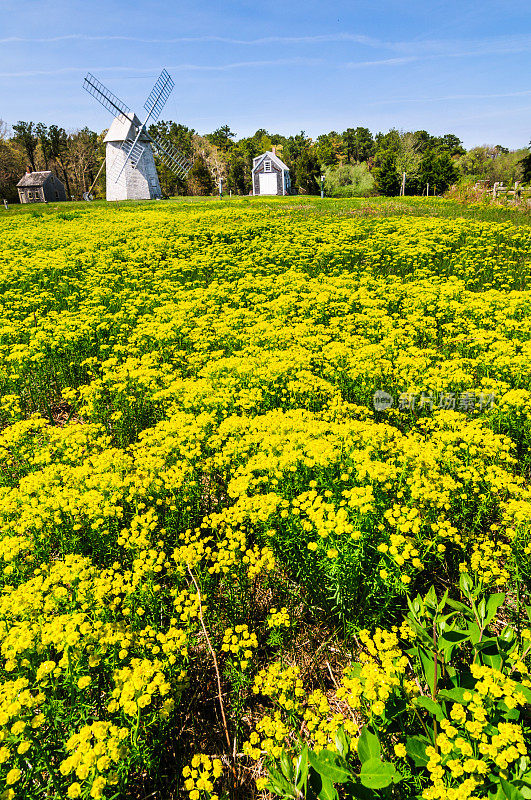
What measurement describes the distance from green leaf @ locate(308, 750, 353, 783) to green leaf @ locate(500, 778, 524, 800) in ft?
2.20

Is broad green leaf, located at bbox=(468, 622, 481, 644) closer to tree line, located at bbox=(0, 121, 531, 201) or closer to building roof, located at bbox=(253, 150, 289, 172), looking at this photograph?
tree line, located at bbox=(0, 121, 531, 201)

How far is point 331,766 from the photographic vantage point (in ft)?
6.92

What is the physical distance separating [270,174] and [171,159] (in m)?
21.2

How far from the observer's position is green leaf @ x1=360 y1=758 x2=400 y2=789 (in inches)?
78.4

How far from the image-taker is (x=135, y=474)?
4707 mm

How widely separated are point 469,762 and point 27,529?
153 inches

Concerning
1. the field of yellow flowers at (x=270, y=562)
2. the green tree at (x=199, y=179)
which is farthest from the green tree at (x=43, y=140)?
the field of yellow flowers at (x=270, y=562)

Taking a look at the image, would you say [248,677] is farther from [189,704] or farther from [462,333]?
[462,333]

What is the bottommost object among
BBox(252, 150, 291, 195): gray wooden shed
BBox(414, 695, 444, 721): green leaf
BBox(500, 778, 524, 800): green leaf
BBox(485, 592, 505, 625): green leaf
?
BBox(414, 695, 444, 721): green leaf

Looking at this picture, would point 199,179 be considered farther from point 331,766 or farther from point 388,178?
point 331,766

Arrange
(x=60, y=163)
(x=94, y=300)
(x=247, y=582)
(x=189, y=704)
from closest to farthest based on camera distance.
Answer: (x=189, y=704)
(x=247, y=582)
(x=94, y=300)
(x=60, y=163)

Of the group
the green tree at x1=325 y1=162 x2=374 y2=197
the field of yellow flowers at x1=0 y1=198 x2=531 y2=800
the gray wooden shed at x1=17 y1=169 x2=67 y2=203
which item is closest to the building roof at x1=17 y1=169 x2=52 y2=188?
the gray wooden shed at x1=17 y1=169 x2=67 y2=203

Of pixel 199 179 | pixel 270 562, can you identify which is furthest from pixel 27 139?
pixel 270 562

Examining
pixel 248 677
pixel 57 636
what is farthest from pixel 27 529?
pixel 248 677
